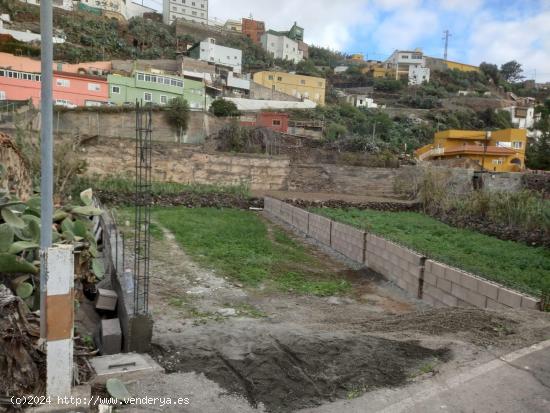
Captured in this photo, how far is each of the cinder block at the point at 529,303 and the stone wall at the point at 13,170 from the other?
7.87 meters

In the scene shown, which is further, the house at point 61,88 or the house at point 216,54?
the house at point 216,54

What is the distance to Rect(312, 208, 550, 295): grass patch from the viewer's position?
7.36 meters

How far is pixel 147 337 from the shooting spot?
418cm

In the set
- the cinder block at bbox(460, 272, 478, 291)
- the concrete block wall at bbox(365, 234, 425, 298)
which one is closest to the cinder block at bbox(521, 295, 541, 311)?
the cinder block at bbox(460, 272, 478, 291)

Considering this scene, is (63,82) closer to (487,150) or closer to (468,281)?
(487,150)

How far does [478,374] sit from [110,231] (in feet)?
25.3

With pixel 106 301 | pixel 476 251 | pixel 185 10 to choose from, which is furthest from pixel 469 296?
pixel 185 10

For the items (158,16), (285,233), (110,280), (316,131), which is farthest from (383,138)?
(158,16)

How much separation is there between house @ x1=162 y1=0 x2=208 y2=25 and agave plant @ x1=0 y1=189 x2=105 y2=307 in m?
80.0

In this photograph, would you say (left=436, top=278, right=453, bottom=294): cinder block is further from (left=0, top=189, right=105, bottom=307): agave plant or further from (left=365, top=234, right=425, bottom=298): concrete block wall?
(left=0, top=189, right=105, bottom=307): agave plant

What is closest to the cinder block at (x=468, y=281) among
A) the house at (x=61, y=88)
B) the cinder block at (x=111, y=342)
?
the cinder block at (x=111, y=342)

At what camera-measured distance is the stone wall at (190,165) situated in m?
22.3

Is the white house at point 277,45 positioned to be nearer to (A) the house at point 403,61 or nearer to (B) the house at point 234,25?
(B) the house at point 234,25

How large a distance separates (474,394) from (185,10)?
3669 inches
